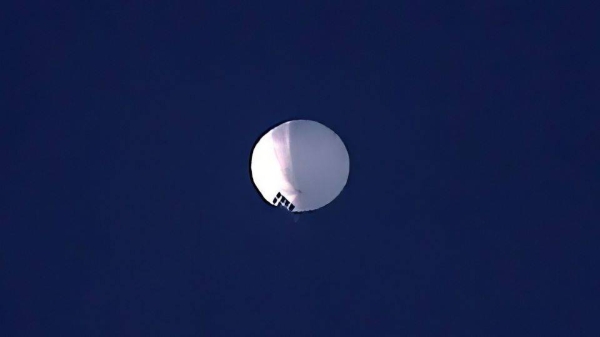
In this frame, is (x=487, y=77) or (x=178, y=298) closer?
(x=178, y=298)

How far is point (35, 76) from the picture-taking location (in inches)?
82.3

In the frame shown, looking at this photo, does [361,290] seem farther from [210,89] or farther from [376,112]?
[210,89]

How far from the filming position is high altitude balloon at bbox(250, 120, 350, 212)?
2025 mm

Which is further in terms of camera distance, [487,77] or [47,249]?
[487,77]

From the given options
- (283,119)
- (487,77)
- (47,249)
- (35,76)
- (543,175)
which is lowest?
(47,249)

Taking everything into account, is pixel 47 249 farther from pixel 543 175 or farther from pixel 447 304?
pixel 543 175

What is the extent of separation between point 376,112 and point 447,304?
51cm

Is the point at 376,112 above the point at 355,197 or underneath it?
above

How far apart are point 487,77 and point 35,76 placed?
1.15 m

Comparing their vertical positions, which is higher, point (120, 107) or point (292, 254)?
point (120, 107)

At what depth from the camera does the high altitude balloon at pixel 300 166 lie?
203cm

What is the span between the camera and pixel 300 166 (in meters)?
2.02

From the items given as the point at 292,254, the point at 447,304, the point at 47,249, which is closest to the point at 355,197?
the point at 292,254

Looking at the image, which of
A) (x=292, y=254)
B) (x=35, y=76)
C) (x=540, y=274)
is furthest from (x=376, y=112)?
(x=35, y=76)
